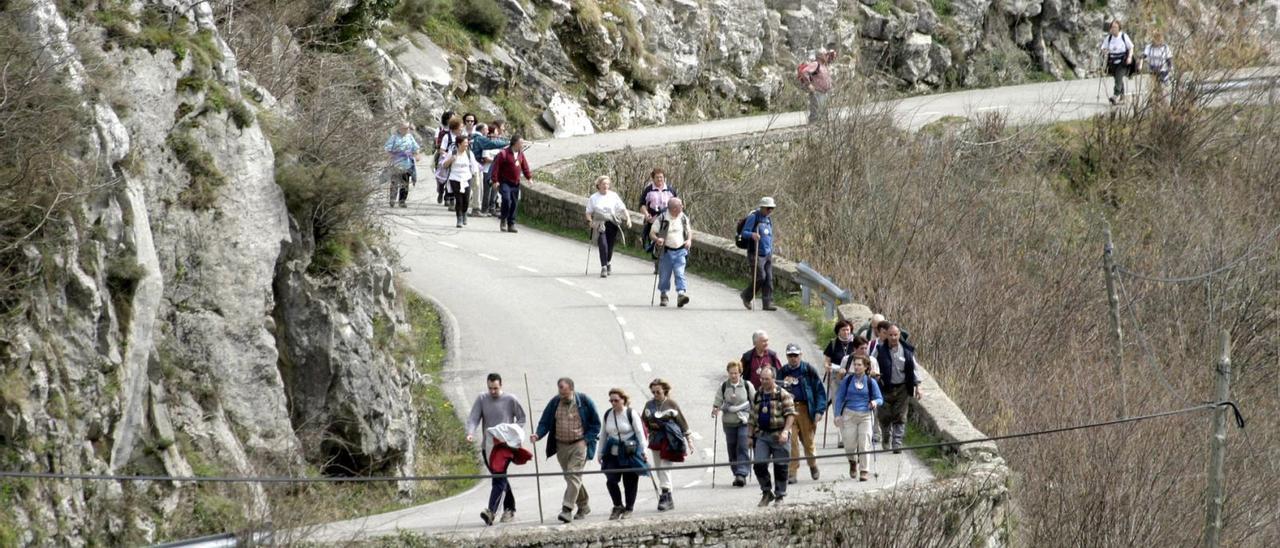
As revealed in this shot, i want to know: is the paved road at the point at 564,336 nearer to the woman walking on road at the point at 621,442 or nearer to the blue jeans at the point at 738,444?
the blue jeans at the point at 738,444

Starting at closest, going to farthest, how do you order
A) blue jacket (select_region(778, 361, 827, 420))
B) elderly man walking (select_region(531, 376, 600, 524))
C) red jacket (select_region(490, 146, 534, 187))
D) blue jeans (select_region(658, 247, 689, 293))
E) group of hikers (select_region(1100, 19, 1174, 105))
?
elderly man walking (select_region(531, 376, 600, 524))
blue jacket (select_region(778, 361, 827, 420))
blue jeans (select_region(658, 247, 689, 293))
red jacket (select_region(490, 146, 534, 187))
group of hikers (select_region(1100, 19, 1174, 105))

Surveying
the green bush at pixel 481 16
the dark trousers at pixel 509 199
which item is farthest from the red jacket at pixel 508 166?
the green bush at pixel 481 16

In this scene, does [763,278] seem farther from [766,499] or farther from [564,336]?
[766,499]

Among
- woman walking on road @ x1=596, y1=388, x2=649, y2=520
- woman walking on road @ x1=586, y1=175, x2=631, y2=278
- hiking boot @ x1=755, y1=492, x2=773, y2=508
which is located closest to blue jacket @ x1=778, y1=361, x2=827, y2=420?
hiking boot @ x1=755, y1=492, x2=773, y2=508

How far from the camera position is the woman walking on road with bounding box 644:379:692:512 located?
1564 centimetres

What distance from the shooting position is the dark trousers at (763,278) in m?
22.9

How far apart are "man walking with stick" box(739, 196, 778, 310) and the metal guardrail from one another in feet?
1.51

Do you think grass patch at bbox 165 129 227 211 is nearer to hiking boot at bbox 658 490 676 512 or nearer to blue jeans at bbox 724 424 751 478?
hiking boot at bbox 658 490 676 512

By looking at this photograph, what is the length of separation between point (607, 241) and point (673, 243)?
2.38 m

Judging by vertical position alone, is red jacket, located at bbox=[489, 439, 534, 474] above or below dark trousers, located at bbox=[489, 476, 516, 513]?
above

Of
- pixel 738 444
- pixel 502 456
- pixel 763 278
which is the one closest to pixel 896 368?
pixel 738 444

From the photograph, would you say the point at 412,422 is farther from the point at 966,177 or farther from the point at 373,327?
the point at 966,177

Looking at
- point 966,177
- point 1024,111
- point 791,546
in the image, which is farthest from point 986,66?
point 791,546

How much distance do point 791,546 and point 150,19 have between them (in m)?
8.33
